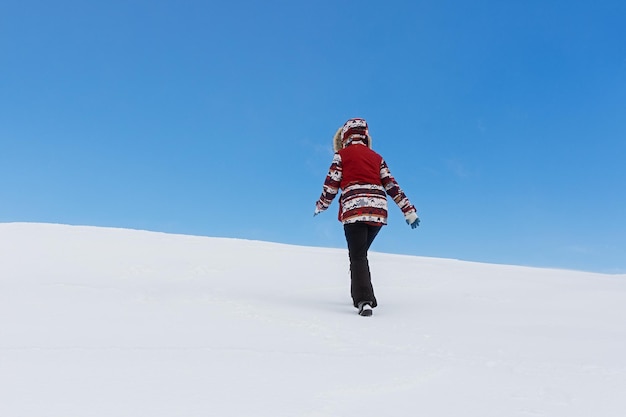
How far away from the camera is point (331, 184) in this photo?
5.00m

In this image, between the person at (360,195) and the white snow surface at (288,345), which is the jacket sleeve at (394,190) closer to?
the person at (360,195)

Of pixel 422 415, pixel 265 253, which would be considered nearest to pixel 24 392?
pixel 422 415

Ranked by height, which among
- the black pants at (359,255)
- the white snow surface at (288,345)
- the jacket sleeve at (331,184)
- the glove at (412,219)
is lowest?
the white snow surface at (288,345)

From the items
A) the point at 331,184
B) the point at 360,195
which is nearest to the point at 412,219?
the point at 360,195

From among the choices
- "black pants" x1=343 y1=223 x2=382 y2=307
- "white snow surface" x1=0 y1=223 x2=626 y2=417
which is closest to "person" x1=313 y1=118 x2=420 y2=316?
"black pants" x1=343 y1=223 x2=382 y2=307

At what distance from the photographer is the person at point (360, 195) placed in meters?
4.82

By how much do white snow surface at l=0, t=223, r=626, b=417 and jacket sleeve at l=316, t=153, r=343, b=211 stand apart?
950mm

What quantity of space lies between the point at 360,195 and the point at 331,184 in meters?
0.32

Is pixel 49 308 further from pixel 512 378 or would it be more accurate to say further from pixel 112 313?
pixel 512 378

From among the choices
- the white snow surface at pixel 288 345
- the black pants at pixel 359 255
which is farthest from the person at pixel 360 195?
the white snow surface at pixel 288 345

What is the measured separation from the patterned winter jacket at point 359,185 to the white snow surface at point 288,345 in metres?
0.89

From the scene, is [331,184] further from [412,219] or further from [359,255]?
[412,219]

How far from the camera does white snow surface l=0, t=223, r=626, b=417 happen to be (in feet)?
6.95

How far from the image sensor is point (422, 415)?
2.03m
